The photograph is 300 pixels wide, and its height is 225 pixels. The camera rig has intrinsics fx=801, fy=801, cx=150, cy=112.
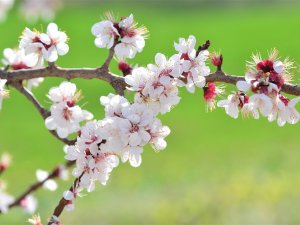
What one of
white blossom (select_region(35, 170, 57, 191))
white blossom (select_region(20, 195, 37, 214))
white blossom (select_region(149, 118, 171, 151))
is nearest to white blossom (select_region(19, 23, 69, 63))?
white blossom (select_region(149, 118, 171, 151))

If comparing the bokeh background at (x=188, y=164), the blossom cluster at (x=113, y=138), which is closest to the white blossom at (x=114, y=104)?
the blossom cluster at (x=113, y=138)

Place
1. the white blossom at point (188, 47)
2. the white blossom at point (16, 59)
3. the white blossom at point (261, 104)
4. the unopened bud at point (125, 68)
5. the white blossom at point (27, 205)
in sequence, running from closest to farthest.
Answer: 1. the white blossom at point (261, 104)
2. the white blossom at point (188, 47)
3. the unopened bud at point (125, 68)
4. the white blossom at point (16, 59)
5. the white blossom at point (27, 205)

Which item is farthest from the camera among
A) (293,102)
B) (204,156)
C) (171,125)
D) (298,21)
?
(298,21)

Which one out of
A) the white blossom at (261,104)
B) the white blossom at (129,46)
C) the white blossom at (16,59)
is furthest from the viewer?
the white blossom at (16,59)

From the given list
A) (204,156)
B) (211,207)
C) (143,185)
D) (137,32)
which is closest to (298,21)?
(204,156)

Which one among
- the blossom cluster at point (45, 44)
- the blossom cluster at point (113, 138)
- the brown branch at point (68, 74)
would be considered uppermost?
the blossom cluster at point (45, 44)

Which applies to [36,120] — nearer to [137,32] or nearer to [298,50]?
[298,50]

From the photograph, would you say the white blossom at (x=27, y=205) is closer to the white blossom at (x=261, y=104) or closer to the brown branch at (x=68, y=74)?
the brown branch at (x=68, y=74)
